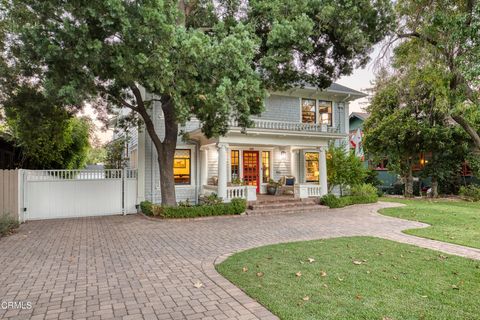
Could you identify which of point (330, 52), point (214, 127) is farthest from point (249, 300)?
point (330, 52)

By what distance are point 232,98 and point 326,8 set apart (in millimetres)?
3911

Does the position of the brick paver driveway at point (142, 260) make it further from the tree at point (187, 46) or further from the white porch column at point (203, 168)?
the white porch column at point (203, 168)

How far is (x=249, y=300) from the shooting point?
161 inches

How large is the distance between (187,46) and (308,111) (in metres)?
11.2

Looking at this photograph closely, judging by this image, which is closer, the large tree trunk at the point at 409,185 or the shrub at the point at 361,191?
the shrub at the point at 361,191

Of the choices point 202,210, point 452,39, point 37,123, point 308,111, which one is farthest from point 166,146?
point 452,39

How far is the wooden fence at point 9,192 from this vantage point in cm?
1002

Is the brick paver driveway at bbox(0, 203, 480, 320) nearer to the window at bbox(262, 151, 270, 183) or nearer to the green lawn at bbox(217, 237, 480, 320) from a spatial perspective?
the green lawn at bbox(217, 237, 480, 320)

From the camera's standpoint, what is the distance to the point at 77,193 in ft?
40.0

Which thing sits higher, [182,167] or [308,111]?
[308,111]

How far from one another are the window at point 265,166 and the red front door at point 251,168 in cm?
46

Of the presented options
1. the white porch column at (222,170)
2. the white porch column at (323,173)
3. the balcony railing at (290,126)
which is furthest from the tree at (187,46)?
the white porch column at (323,173)

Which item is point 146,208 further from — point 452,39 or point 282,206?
point 452,39

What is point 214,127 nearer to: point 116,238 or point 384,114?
point 116,238
